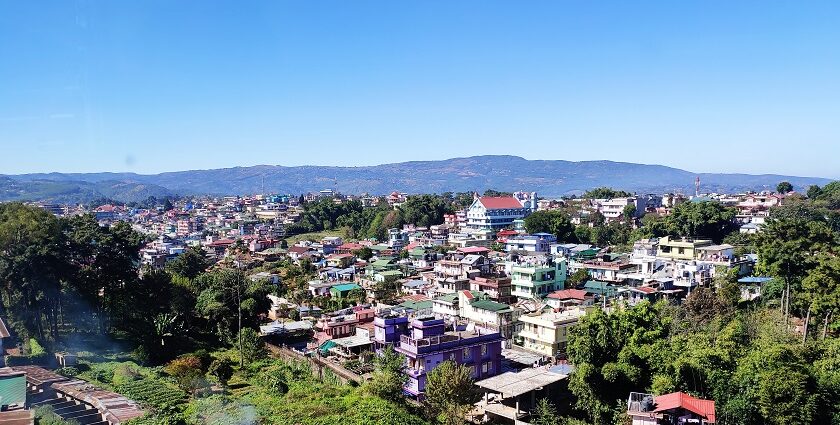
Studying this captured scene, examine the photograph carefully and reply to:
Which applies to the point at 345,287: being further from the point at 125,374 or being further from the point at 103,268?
the point at 125,374

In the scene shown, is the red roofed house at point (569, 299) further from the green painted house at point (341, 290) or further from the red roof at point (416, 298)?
the green painted house at point (341, 290)

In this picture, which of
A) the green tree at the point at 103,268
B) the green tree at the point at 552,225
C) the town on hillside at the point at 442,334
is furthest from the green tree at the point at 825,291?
the green tree at the point at 103,268

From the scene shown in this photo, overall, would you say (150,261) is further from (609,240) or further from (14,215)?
(609,240)

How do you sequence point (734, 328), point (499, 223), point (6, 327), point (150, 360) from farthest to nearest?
1. point (499, 223)
2. point (150, 360)
3. point (6, 327)
4. point (734, 328)

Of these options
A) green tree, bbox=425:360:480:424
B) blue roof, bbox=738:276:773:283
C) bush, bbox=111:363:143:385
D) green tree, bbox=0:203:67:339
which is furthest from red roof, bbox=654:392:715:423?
green tree, bbox=0:203:67:339

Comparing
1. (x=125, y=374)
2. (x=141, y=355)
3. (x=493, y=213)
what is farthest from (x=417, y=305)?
(x=493, y=213)

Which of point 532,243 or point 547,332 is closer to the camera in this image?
point 547,332

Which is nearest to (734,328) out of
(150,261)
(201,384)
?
(201,384)

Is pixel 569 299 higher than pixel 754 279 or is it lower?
lower
